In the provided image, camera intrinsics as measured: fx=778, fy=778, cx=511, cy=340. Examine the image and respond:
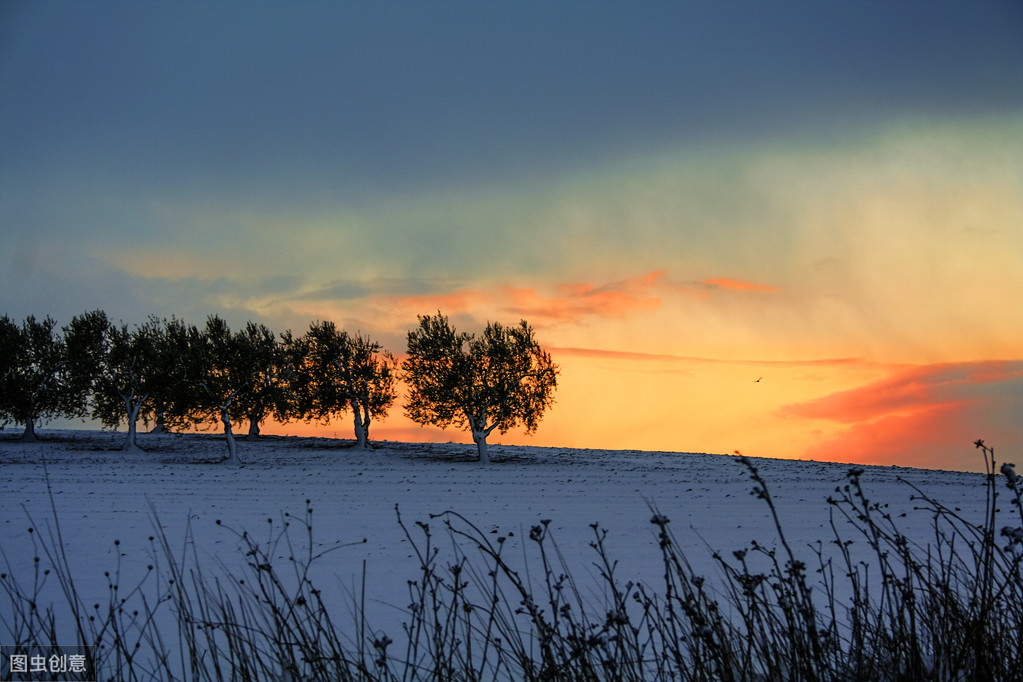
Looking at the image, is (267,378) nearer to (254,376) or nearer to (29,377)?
(254,376)

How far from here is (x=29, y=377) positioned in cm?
4319

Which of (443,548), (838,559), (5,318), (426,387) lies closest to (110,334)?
(5,318)

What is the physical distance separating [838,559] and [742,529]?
3.04 meters

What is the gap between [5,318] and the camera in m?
45.1

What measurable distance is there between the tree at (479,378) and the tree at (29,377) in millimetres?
20710

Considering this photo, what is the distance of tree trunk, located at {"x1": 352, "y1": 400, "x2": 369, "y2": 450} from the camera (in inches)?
1559

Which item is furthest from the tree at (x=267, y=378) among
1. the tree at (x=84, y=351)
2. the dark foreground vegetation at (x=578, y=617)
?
the dark foreground vegetation at (x=578, y=617)

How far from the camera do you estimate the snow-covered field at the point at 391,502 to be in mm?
10891

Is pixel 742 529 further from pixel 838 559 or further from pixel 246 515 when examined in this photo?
pixel 246 515

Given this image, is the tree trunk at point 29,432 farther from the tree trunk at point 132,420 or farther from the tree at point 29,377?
the tree trunk at point 132,420

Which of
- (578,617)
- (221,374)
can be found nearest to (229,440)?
(221,374)

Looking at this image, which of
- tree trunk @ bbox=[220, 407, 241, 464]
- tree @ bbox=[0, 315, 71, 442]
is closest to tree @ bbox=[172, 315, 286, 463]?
tree trunk @ bbox=[220, 407, 241, 464]

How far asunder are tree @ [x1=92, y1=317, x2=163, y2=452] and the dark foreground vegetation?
2890cm

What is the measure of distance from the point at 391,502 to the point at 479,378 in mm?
18944
